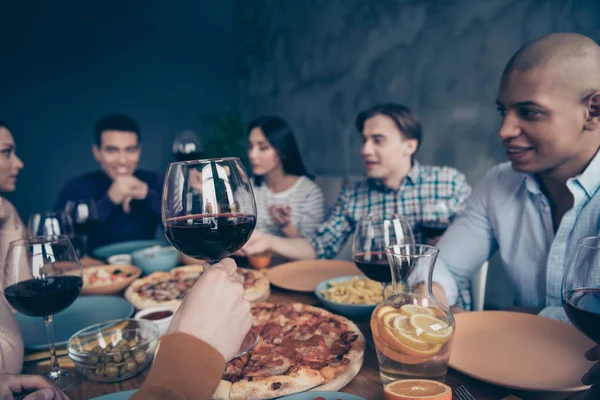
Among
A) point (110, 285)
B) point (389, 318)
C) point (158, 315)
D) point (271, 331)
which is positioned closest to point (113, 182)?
point (110, 285)

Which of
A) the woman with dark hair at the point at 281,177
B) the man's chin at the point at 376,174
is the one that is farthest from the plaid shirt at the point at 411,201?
the woman with dark hair at the point at 281,177

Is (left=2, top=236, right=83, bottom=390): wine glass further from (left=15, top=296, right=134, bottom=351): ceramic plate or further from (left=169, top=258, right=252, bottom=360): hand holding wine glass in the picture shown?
(left=169, top=258, right=252, bottom=360): hand holding wine glass

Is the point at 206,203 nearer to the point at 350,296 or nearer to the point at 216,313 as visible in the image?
the point at 216,313

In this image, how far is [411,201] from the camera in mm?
2691

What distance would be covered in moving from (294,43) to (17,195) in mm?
3463

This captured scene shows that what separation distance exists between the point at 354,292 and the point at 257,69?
4.98 meters

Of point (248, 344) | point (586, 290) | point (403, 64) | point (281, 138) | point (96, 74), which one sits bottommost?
point (248, 344)

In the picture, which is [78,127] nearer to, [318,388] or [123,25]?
[123,25]

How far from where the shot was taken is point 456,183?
8.79 ft

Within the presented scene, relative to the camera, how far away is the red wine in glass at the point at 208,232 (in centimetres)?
78

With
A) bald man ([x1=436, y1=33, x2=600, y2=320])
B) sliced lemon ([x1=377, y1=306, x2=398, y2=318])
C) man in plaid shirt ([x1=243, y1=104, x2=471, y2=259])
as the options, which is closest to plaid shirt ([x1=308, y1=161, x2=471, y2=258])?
man in plaid shirt ([x1=243, y1=104, x2=471, y2=259])

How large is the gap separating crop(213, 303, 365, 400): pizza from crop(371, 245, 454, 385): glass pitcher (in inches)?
4.3

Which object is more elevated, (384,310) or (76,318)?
(384,310)

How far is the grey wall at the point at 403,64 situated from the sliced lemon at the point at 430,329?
93.7 inches
